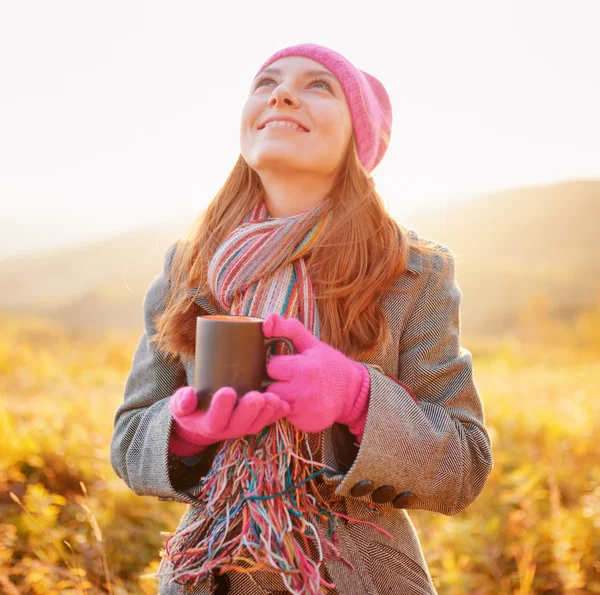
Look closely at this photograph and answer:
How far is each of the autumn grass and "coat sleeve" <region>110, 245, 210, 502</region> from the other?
12.2 inches

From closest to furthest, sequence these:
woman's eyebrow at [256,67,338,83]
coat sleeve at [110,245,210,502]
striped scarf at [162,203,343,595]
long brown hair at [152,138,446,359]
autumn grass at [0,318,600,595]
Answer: striped scarf at [162,203,343,595]
coat sleeve at [110,245,210,502]
long brown hair at [152,138,446,359]
woman's eyebrow at [256,67,338,83]
autumn grass at [0,318,600,595]

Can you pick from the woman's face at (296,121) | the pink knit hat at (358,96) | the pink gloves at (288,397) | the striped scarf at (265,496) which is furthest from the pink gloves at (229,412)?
the pink knit hat at (358,96)

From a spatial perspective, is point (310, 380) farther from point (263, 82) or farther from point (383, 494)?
point (263, 82)

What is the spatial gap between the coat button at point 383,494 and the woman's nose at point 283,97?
1.15m

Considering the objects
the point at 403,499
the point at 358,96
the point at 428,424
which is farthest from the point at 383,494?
the point at 358,96

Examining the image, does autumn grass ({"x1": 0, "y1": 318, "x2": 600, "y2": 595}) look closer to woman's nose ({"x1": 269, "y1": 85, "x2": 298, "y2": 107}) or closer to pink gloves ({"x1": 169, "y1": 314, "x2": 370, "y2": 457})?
pink gloves ({"x1": 169, "y1": 314, "x2": 370, "y2": 457})

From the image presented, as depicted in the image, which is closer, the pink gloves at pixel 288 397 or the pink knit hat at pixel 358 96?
the pink gloves at pixel 288 397

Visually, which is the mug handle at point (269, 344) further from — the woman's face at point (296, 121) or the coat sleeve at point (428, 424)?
the woman's face at point (296, 121)

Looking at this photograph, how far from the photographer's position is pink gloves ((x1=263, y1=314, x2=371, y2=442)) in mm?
1317

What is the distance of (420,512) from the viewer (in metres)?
3.70

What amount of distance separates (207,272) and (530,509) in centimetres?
231

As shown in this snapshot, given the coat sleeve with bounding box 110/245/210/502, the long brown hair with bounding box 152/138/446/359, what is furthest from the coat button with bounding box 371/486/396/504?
the coat sleeve with bounding box 110/245/210/502

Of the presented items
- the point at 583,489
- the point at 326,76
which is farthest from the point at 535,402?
the point at 326,76

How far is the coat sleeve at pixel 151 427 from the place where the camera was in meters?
1.63
